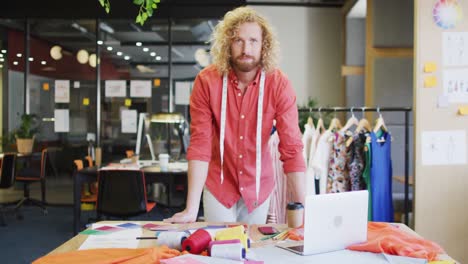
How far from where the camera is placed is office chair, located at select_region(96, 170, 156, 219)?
205 inches

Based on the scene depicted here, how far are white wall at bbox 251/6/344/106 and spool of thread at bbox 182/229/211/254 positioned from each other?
7.05m

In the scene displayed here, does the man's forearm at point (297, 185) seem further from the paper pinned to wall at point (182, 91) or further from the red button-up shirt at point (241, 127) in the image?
the paper pinned to wall at point (182, 91)

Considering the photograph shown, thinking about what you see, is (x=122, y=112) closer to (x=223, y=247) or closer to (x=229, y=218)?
(x=229, y=218)

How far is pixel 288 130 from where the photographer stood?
2.56 m

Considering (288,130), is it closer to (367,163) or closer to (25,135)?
(367,163)

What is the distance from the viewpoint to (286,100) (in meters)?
2.54

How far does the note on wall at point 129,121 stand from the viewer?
862 centimetres

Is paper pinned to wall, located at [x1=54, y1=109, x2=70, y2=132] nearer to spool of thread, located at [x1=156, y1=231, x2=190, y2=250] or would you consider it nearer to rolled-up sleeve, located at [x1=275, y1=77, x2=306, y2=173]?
rolled-up sleeve, located at [x1=275, y1=77, x2=306, y2=173]

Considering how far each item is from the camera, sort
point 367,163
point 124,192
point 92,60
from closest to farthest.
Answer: point 367,163
point 124,192
point 92,60

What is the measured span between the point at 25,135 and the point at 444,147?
265 inches

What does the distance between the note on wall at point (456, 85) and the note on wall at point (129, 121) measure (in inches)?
228

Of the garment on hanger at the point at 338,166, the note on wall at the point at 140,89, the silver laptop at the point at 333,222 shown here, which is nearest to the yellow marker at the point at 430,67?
the garment on hanger at the point at 338,166

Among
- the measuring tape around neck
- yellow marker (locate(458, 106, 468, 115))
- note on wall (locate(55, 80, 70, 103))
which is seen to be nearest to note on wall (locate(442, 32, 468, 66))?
yellow marker (locate(458, 106, 468, 115))

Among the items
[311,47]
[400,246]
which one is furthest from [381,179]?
[311,47]
